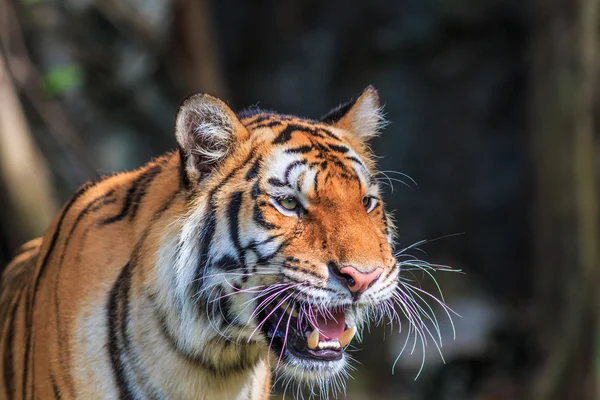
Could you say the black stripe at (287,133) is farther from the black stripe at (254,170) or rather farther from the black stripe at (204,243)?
the black stripe at (204,243)

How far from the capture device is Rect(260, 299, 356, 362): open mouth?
2479mm

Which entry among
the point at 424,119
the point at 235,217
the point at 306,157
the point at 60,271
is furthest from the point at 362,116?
the point at 424,119

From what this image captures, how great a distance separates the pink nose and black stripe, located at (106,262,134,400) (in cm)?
70

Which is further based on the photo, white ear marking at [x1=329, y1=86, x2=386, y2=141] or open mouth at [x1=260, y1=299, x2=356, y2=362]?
white ear marking at [x1=329, y1=86, x2=386, y2=141]

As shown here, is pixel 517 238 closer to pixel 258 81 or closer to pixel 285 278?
pixel 258 81

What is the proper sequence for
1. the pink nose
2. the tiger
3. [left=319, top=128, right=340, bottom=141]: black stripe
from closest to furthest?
the pink nose < the tiger < [left=319, top=128, right=340, bottom=141]: black stripe

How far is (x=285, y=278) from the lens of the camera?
7.92 feet

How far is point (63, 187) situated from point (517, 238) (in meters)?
5.14

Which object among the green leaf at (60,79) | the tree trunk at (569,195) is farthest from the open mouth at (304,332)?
the tree trunk at (569,195)

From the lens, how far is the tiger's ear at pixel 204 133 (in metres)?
2.51

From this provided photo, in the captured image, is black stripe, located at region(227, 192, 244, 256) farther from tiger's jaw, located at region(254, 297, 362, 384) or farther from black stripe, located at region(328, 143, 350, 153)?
black stripe, located at region(328, 143, 350, 153)

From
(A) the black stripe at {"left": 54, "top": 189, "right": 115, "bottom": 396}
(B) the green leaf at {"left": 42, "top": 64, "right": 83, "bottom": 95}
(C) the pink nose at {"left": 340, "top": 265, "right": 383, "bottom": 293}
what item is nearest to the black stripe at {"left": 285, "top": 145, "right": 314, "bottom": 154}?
(C) the pink nose at {"left": 340, "top": 265, "right": 383, "bottom": 293}

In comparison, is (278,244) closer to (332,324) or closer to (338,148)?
(332,324)

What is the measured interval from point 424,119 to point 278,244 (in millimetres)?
7700
